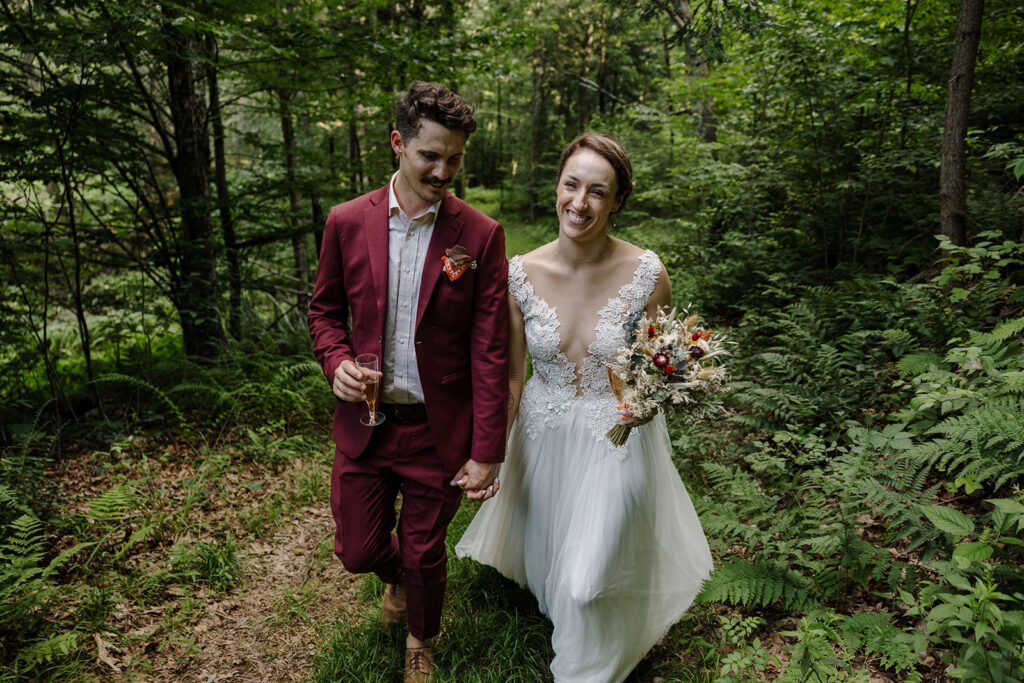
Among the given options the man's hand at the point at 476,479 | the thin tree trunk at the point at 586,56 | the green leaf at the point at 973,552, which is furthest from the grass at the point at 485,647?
the thin tree trunk at the point at 586,56

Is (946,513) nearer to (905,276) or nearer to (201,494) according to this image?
(905,276)

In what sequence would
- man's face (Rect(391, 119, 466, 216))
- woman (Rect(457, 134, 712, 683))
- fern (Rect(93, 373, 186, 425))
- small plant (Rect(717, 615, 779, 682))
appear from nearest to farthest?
small plant (Rect(717, 615, 779, 682))
man's face (Rect(391, 119, 466, 216))
woman (Rect(457, 134, 712, 683))
fern (Rect(93, 373, 186, 425))

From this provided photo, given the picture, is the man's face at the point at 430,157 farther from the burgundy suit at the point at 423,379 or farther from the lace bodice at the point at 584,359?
the lace bodice at the point at 584,359

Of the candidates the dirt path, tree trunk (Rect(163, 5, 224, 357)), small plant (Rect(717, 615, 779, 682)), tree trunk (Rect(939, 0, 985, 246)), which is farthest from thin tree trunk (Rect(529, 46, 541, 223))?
small plant (Rect(717, 615, 779, 682))

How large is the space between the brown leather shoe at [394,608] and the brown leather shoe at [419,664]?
1.00 ft

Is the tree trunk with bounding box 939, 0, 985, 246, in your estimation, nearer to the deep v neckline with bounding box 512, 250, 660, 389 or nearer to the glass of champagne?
the deep v neckline with bounding box 512, 250, 660, 389

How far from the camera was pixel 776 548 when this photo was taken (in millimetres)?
3447

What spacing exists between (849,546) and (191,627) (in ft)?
12.4

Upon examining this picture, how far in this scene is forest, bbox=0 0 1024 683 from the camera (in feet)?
9.87

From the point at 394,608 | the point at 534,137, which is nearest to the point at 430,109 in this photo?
the point at 394,608

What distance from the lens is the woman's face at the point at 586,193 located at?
111 inches

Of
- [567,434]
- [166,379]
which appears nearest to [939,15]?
[567,434]

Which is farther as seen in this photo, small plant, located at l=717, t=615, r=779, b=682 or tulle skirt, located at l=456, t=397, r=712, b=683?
tulle skirt, located at l=456, t=397, r=712, b=683

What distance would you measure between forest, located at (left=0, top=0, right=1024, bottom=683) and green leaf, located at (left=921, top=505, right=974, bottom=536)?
0.6 inches
